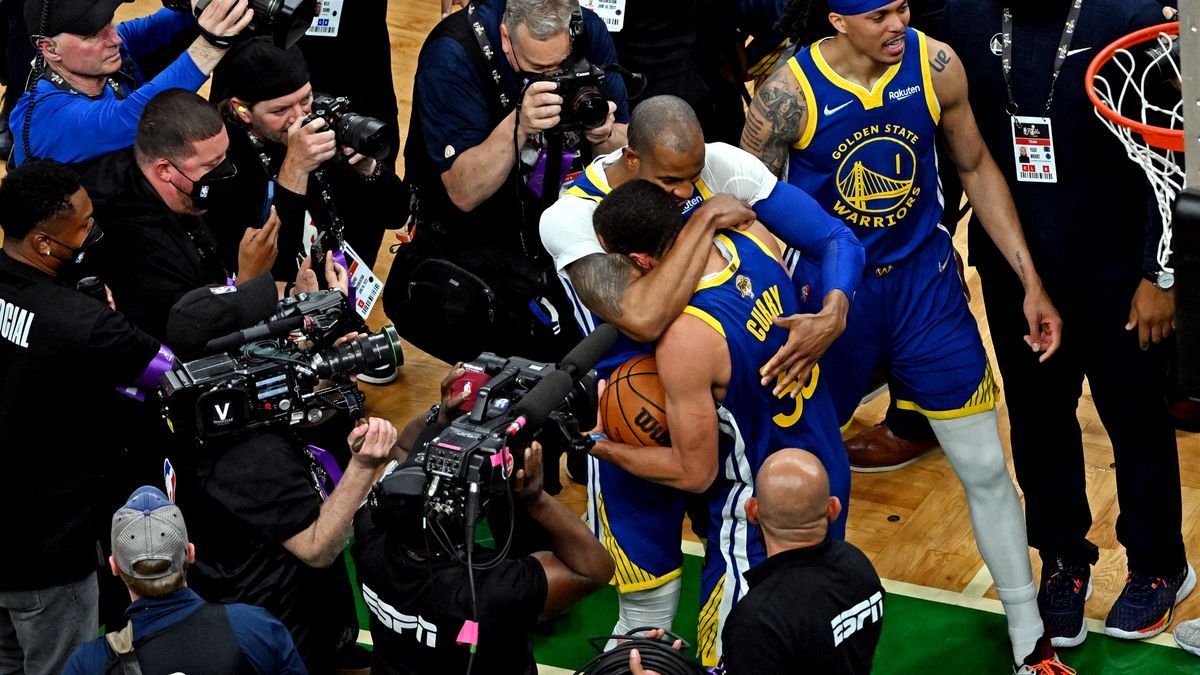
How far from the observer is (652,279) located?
4.12 m

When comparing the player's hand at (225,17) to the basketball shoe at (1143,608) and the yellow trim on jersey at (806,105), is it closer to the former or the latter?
the yellow trim on jersey at (806,105)

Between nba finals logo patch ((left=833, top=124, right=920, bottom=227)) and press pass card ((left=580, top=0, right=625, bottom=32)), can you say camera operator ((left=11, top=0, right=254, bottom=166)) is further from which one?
nba finals logo patch ((left=833, top=124, right=920, bottom=227))

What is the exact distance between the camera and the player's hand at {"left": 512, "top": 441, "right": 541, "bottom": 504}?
12.3 ft

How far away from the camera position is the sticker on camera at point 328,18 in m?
6.65

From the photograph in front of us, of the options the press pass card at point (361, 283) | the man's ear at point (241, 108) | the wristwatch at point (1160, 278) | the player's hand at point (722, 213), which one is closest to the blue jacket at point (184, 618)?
the player's hand at point (722, 213)

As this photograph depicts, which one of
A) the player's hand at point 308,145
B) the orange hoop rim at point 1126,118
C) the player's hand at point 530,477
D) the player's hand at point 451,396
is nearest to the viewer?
the player's hand at point 530,477

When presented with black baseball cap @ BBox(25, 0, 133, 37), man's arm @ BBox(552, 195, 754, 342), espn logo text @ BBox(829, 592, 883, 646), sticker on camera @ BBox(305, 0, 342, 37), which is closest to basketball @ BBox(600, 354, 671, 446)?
man's arm @ BBox(552, 195, 754, 342)

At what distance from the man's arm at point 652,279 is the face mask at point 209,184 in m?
1.35

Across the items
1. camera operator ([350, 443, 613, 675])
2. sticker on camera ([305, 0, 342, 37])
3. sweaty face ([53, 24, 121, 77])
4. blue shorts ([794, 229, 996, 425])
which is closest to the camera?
camera operator ([350, 443, 613, 675])

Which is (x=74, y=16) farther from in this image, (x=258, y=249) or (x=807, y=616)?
(x=807, y=616)

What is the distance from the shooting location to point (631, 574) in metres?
4.54

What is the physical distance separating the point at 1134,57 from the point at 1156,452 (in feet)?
4.24

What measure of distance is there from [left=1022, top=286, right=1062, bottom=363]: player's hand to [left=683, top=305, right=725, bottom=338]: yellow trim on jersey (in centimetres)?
120

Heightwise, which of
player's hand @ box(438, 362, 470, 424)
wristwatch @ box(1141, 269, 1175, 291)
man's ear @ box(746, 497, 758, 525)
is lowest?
man's ear @ box(746, 497, 758, 525)
